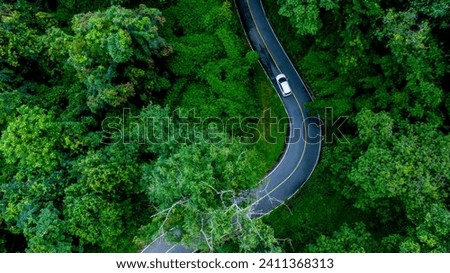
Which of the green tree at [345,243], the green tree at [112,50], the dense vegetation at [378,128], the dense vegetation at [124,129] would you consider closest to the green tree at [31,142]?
the dense vegetation at [124,129]

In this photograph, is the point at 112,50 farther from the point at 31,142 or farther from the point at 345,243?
the point at 345,243

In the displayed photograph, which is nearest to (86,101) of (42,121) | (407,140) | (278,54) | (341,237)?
(42,121)

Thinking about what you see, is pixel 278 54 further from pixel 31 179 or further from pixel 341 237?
pixel 31 179

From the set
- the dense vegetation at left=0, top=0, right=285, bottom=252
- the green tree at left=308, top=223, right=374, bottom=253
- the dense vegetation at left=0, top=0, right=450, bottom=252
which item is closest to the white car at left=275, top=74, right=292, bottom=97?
the dense vegetation at left=0, top=0, right=450, bottom=252

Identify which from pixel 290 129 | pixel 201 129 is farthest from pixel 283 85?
pixel 201 129

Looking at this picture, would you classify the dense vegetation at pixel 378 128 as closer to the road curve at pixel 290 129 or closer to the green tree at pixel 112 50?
the road curve at pixel 290 129

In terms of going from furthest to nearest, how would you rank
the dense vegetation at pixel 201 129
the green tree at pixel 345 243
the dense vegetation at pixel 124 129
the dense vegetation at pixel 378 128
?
1. the green tree at pixel 345 243
2. the dense vegetation at pixel 378 128
3. the dense vegetation at pixel 201 129
4. the dense vegetation at pixel 124 129
